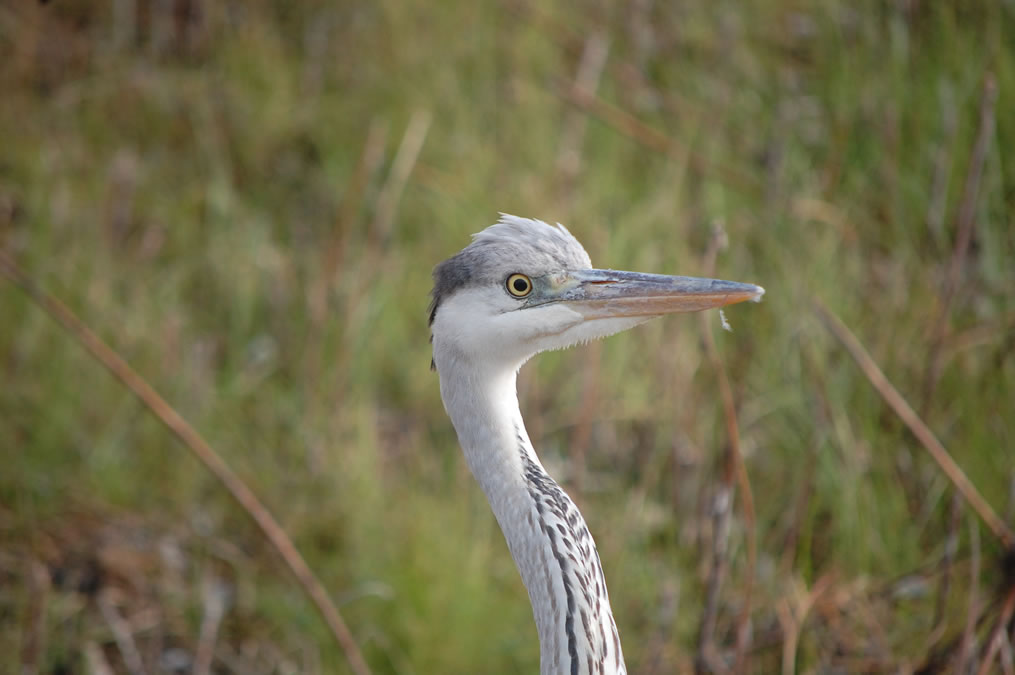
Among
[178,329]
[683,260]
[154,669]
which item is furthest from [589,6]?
[154,669]

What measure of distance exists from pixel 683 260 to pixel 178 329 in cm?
188

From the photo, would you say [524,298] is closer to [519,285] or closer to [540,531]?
[519,285]

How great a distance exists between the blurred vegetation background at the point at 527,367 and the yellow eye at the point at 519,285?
0.87 meters

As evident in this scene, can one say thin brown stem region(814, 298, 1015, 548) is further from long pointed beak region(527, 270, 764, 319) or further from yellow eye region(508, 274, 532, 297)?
yellow eye region(508, 274, 532, 297)

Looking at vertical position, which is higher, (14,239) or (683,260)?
(14,239)

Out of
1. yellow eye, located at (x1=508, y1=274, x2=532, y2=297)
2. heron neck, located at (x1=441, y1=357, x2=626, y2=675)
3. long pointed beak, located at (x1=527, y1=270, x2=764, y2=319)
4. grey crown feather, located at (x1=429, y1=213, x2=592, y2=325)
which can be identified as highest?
grey crown feather, located at (x1=429, y1=213, x2=592, y2=325)

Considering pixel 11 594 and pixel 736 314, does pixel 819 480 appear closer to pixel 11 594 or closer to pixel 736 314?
pixel 736 314

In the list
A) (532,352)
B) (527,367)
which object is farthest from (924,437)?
(527,367)

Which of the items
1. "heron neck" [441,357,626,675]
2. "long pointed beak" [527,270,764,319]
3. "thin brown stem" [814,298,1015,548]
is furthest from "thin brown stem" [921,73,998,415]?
"heron neck" [441,357,626,675]

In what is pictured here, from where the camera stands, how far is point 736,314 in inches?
138

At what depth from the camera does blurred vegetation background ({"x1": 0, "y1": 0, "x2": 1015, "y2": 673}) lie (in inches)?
112

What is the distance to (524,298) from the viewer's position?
1.97 meters

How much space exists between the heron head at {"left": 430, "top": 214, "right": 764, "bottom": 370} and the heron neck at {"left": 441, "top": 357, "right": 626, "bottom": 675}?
0.06m

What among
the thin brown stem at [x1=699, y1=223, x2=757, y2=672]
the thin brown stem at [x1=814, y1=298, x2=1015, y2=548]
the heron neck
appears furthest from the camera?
the thin brown stem at [x1=814, y1=298, x2=1015, y2=548]
